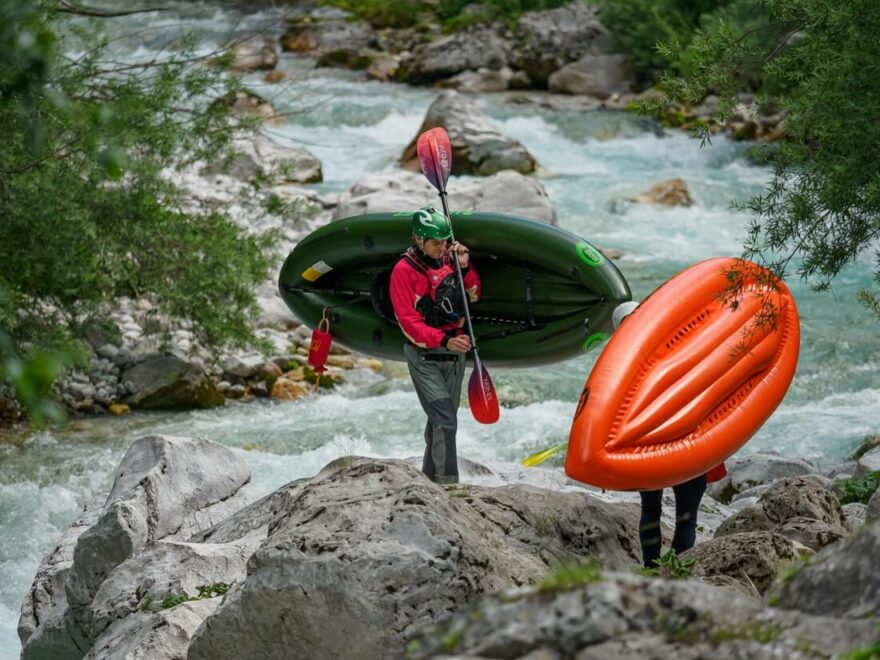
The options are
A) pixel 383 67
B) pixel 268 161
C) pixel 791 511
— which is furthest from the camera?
pixel 383 67

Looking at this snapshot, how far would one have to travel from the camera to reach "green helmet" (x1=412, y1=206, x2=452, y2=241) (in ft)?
16.1

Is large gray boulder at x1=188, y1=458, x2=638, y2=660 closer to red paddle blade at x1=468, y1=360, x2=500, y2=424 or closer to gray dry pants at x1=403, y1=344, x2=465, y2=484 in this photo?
gray dry pants at x1=403, y1=344, x2=465, y2=484

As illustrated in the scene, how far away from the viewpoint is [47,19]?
6.77 metres

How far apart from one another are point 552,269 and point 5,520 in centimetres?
322

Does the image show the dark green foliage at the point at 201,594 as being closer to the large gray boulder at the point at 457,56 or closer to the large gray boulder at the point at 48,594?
the large gray boulder at the point at 48,594

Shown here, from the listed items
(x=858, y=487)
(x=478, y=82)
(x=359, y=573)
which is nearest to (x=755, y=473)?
(x=858, y=487)

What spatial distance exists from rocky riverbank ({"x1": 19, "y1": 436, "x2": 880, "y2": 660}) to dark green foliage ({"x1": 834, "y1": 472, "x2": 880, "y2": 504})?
0.49 meters

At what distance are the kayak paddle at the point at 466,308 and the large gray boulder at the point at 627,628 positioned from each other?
9.87ft

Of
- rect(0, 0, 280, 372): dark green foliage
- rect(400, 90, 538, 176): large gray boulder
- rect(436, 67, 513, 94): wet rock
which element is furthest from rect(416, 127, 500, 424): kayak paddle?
rect(436, 67, 513, 94): wet rock

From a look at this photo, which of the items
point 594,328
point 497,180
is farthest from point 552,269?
point 497,180

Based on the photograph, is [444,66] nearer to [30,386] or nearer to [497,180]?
[497,180]

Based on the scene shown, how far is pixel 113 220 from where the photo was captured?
7.94 metres

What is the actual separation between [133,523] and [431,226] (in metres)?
1.64

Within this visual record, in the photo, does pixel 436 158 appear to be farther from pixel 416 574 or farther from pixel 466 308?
pixel 416 574
